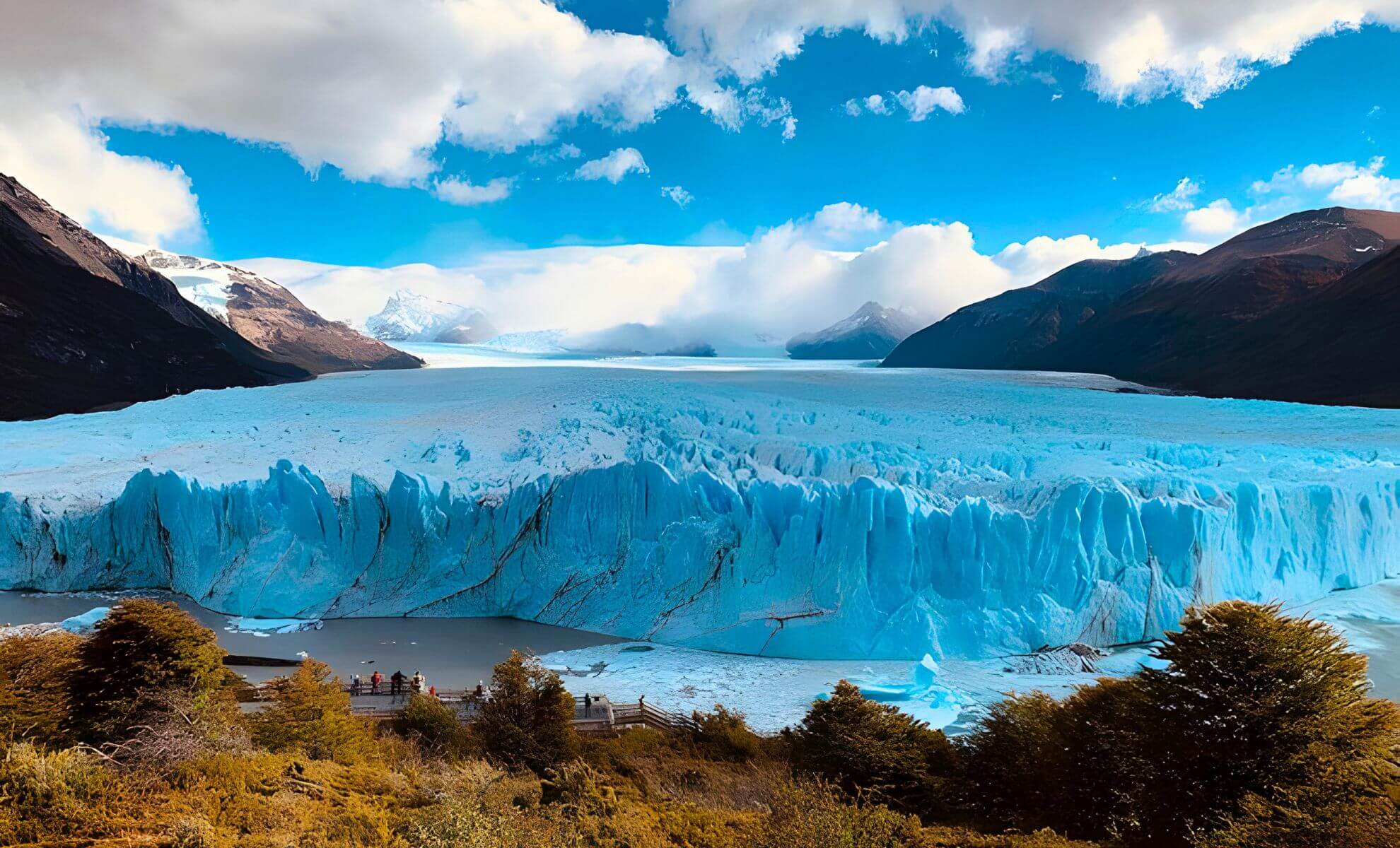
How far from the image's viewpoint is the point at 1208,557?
13.8 metres

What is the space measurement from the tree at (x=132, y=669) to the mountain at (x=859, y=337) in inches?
3141

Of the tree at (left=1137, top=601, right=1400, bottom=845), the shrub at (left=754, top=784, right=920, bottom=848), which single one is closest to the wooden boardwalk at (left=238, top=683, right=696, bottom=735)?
the shrub at (left=754, top=784, right=920, bottom=848)

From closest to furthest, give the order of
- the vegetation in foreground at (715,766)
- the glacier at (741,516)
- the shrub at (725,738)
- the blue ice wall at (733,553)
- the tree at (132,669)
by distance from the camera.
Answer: the vegetation in foreground at (715,766)
the tree at (132,669)
the shrub at (725,738)
the blue ice wall at (733,553)
the glacier at (741,516)

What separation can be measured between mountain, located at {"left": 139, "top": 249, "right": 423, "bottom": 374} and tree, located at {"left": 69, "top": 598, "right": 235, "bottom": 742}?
48.1 meters

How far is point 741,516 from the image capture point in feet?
51.2

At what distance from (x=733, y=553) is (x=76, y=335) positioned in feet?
103

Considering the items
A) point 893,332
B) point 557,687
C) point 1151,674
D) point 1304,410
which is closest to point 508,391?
point 557,687

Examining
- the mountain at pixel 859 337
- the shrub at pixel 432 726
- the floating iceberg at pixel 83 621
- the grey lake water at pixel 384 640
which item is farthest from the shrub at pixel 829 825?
the mountain at pixel 859 337

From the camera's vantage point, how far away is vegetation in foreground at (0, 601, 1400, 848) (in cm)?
532

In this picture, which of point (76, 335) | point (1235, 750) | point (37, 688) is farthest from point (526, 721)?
point (76, 335)

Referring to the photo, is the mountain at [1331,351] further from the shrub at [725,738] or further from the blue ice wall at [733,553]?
the shrub at [725,738]

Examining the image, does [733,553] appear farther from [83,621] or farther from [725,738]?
[83,621]

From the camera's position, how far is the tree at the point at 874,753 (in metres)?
7.85

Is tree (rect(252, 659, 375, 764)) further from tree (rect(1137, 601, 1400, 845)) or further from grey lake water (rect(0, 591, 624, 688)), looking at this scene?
tree (rect(1137, 601, 1400, 845))
